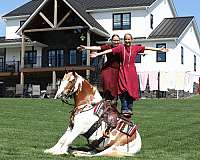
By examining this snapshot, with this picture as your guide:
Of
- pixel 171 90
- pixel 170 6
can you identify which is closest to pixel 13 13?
pixel 170 6

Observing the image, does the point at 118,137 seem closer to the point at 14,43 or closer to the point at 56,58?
the point at 56,58

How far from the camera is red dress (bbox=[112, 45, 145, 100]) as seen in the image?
8594 millimetres

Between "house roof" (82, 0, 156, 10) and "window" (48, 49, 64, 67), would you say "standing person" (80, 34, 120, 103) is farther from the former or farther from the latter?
"window" (48, 49, 64, 67)

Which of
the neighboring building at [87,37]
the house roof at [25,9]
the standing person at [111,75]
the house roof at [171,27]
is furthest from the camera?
the house roof at [25,9]

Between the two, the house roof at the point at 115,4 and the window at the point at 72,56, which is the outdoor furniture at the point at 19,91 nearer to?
the window at the point at 72,56

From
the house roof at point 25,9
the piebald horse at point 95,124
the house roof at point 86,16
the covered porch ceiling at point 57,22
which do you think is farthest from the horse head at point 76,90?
the house roof at point 25,9

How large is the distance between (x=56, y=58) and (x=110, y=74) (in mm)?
32355

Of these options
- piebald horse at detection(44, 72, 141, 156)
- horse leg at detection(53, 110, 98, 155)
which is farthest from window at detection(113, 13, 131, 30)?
horse leg at detection(53, 110, 98, 155)

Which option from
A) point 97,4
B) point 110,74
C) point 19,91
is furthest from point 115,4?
point 110,74

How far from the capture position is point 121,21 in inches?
1574

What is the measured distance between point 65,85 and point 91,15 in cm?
3317

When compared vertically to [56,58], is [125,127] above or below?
below

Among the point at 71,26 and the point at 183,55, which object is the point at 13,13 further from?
the point at 183,55

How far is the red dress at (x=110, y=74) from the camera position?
8953 millimetres
